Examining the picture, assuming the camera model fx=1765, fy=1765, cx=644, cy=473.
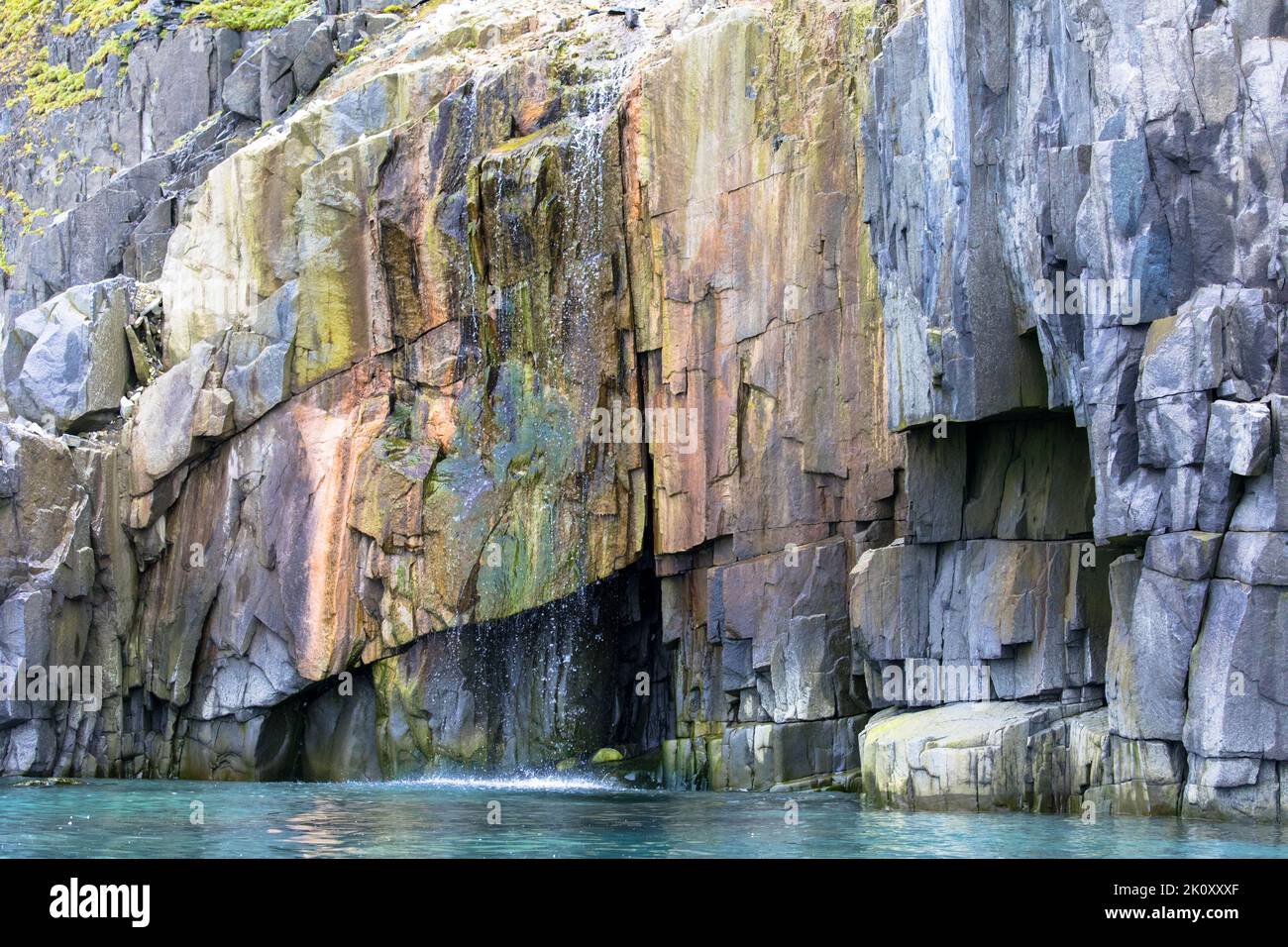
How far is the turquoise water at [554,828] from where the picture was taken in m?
21.7

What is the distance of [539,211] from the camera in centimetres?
3694

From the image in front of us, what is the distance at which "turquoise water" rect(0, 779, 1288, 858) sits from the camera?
2167 centimetres

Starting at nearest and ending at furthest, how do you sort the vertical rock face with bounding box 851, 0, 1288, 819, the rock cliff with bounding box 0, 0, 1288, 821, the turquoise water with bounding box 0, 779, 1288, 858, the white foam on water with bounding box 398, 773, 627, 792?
the turquoise water with bounding box 0, 779, 1288, 858 → the vertical rock face with bounding box 851, 0, 1288, 819 → the rock cliff with bounding box 0, 0, 1288, 821 → the white foam on water with bounding box 398, 773, 627, 792

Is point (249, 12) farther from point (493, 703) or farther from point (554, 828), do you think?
point (554, 828)

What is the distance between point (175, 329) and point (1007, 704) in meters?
22.0

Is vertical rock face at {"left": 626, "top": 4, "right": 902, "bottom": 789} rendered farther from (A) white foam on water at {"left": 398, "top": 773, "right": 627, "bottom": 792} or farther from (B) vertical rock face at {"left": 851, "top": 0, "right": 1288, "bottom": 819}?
(B) vertical rock face at {"left": 851, "top": 0, "right": 1288, "bottom": 819}

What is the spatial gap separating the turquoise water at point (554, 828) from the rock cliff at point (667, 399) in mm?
2086

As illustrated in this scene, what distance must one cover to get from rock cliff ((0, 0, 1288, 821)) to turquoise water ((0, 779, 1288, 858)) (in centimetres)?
209

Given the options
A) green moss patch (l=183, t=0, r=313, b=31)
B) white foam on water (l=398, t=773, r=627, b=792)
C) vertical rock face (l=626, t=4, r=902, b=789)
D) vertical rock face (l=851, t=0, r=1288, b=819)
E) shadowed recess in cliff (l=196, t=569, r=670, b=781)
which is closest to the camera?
vertical rock face (l=851, t=0, r=1288, b=819)

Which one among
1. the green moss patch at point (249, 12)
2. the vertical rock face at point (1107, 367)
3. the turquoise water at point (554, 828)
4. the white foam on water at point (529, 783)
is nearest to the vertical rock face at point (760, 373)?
the white foam on water at point (529, 783)

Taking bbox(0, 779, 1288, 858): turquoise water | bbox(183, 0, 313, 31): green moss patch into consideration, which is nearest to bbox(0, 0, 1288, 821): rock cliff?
bbox(0, 779, 1288, 858): turquoise water

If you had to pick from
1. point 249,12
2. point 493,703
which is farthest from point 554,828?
point 249,12

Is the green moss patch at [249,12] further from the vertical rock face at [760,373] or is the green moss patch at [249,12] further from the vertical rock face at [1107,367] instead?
the vertical rock face at [1107,367]
